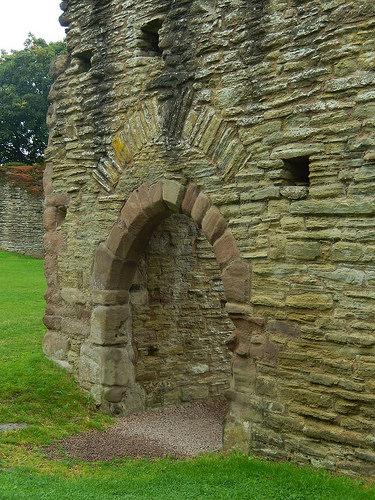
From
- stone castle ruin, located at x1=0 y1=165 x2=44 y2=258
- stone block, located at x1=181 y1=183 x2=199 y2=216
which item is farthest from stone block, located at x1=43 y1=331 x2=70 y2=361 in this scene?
stone castle ruin, located at x1=0 y1=165 x2=44 y2=258

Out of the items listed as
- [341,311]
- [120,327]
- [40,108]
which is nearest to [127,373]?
[120,327]

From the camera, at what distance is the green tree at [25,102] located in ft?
124

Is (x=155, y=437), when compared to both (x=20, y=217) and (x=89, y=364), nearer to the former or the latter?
(x=89, y=364)

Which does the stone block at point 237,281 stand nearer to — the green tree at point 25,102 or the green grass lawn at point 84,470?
the green grass lawn at point 84,470

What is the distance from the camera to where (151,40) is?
312 inches

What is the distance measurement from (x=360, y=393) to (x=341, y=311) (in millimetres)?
698

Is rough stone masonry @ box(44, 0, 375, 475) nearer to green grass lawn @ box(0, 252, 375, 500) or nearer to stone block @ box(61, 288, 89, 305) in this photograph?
stone block @ box(61, 288, 89, 305)

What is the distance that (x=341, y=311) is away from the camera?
5.80 meters

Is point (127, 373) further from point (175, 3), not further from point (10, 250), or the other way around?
point (10, 250)

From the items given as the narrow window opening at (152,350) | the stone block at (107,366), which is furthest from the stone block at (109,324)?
the narrow window opening at (152,350)

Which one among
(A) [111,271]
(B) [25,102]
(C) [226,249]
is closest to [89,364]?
(A) [111,271]

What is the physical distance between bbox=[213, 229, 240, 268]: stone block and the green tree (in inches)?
1288

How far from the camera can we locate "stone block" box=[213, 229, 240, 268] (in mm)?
6679

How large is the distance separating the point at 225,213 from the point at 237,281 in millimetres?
698
